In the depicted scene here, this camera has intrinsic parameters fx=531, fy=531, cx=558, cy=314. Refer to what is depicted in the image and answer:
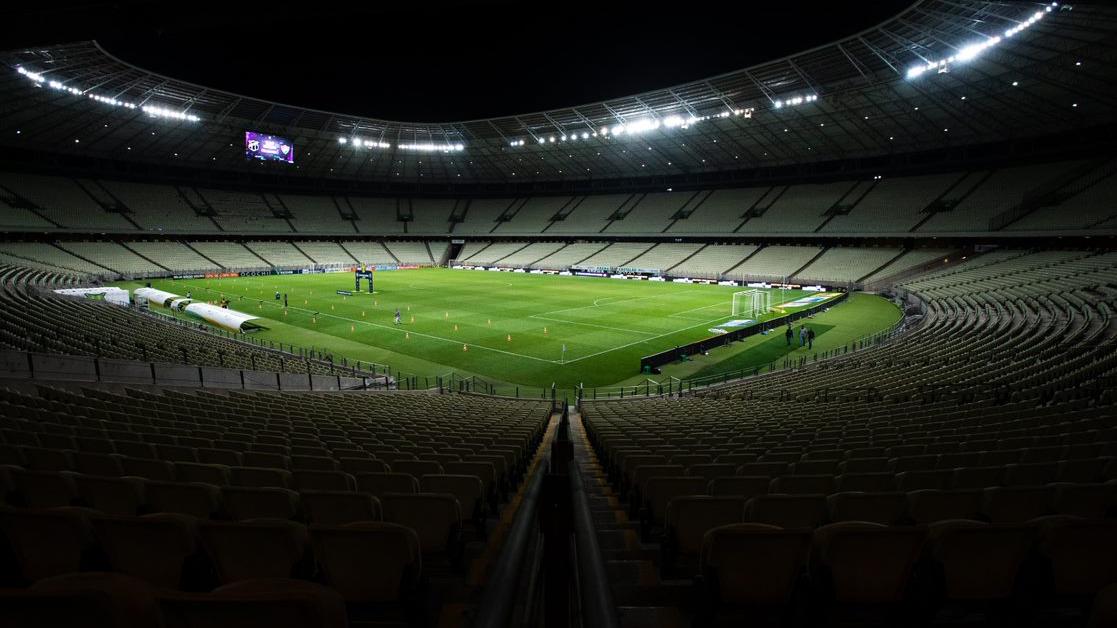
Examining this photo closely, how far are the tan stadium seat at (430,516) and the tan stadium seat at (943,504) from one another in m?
3.79

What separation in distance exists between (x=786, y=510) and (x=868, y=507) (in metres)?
0.74

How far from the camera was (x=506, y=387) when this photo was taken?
2478cm

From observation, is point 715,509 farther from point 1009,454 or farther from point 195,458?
point 195,458

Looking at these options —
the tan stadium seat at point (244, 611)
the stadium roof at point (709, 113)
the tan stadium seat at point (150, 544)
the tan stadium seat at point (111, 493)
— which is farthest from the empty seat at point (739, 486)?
the stadium roof at point (709, 113)

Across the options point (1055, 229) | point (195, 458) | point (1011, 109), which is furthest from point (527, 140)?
point (195, 458)

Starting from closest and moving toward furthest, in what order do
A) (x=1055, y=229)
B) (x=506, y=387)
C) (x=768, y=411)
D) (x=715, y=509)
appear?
1. (x=715, y=509)
2. (x=768, y=411)
3. (x=506, y=387)
4. (x=1055, y=229)

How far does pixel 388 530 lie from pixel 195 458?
16.0 feet

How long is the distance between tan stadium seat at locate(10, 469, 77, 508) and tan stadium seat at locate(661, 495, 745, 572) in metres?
Answer: 4.76

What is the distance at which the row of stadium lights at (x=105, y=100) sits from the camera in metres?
47.1

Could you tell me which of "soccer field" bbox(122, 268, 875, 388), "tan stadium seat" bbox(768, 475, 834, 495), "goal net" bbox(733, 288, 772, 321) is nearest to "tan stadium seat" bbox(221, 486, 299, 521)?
"tan stadium seat" bbox(768, 475, 834, 495)

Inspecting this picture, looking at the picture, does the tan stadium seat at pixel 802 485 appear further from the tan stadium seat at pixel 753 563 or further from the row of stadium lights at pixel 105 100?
the row of stadium lights at pixel 105 100

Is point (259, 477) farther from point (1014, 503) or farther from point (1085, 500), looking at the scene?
point (1085, 500)

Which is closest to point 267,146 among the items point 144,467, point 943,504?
point 144,467

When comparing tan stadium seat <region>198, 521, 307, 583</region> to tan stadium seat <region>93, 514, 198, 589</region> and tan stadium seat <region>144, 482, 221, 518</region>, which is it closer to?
tan stadium seat <region>93, 514, 198, 589</region>
